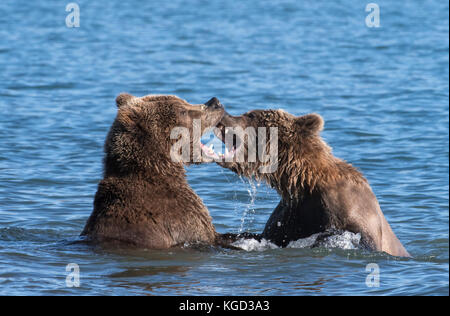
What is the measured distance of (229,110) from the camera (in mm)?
15750

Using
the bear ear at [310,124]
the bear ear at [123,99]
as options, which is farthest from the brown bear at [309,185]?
the bear ear at [123,99]

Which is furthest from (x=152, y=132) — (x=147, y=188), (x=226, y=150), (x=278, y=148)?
(x=278, y=148)

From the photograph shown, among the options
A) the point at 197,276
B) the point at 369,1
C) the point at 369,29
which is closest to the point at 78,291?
the point at 197,276

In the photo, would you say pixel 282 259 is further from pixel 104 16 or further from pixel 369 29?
pixel 104 16

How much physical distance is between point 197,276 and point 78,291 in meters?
1.03

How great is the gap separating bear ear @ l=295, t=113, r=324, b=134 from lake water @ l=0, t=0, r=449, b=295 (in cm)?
113

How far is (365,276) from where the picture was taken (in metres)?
6.92

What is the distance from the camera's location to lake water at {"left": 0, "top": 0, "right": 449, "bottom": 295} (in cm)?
697

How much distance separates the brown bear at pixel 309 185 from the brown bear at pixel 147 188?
0.54 metres

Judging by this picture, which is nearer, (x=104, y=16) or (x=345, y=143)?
(x=345, y=143)

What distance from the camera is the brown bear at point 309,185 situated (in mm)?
7457

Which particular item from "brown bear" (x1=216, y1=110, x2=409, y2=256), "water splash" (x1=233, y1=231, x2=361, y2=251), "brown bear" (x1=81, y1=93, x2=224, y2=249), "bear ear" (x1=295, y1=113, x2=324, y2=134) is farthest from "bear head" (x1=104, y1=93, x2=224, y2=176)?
"water splash" (x1=233, y1=231, x2=361, y2=251)

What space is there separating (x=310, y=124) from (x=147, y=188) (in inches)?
65.7

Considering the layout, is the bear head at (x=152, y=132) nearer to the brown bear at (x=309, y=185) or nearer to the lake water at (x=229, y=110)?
the brown bear at (x=309, y=185)
